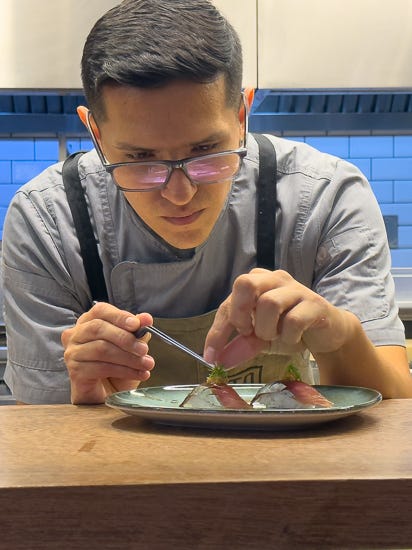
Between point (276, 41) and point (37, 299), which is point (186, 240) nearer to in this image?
point (37, 299)

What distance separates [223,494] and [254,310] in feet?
1.52

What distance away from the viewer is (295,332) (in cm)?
118

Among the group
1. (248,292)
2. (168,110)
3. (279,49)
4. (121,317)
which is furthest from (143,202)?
(279,49)

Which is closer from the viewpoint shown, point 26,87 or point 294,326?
point 294,326

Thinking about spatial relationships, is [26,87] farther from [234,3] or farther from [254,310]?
[254,310]

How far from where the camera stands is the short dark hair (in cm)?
138

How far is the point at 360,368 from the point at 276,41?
1.81 m

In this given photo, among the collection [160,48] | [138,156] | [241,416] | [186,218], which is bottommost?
[241,416]

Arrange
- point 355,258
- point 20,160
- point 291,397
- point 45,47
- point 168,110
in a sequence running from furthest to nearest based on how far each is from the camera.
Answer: point 20,160 < point 45,47 < point 355,258 < point 168,110 < point 291,397

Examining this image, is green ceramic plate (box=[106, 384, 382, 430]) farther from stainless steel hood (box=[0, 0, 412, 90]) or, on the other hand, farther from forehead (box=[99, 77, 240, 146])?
stainless steel hood (box=[0, 0, 412, 90])

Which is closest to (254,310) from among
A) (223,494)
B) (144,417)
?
(144,417)

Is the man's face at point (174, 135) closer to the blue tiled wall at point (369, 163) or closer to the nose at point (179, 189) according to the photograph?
the nose at point (179, 189)

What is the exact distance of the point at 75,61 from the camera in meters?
2.92

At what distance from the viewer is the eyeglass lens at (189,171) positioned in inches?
54.7
